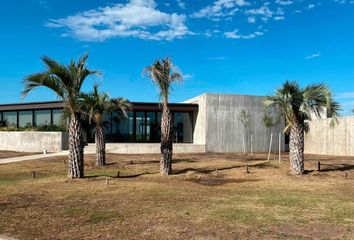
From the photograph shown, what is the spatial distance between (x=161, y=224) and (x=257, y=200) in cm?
370

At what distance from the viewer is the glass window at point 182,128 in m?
39.5

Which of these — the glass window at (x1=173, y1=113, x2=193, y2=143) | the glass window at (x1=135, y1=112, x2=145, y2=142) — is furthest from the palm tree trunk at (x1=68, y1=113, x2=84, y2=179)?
the glass window at (x1=173, y1=113, x2=193, y2=143)

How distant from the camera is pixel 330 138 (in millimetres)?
31688

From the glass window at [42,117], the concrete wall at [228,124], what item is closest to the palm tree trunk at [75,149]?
the concrete wall at [228,124]

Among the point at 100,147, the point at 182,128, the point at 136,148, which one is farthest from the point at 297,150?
the point at 182,128

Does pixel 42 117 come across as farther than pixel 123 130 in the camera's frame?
Yes

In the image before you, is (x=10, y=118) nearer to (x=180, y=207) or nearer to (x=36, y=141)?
(x=36, y=141)

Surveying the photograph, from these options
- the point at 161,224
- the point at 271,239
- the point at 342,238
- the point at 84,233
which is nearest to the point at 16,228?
the point at 84,233

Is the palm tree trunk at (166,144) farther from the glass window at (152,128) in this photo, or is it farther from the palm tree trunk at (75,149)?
the glass window at (152,128)

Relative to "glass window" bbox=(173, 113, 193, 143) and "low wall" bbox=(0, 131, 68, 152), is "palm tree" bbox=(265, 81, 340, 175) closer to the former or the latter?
"low wall" bbox=(0, 131, 68, 152)

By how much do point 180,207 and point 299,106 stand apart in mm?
9483

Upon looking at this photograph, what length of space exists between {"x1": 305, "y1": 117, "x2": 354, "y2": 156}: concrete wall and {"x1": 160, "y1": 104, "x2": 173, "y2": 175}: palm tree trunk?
664 inches

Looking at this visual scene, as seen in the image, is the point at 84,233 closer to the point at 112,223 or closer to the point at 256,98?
the point at 112,223

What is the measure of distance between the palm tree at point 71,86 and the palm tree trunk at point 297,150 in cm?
862
